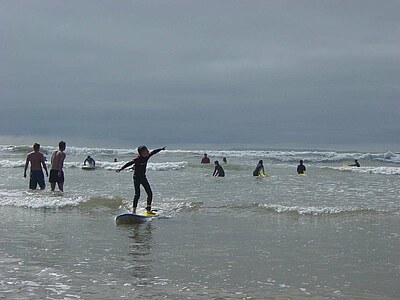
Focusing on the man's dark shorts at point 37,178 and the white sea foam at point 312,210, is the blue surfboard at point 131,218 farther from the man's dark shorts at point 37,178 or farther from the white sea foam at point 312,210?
the man's dark shorts at point 37,178

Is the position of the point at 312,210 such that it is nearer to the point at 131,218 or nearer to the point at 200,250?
the point at 131,218

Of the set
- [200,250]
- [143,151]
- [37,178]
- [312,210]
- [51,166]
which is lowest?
[200,250]

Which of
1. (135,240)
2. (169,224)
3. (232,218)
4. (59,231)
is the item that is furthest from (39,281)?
(232,218)

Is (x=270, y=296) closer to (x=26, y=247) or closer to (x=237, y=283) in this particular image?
(x=237, y=283)

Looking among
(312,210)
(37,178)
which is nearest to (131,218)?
(312,210)

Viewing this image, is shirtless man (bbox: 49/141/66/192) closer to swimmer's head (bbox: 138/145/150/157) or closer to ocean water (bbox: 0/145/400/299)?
ocean water (bbox: 0/145/400/299)

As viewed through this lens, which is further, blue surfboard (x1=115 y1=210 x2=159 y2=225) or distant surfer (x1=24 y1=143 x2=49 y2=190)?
distant surfer (x1=24 y1=143 x2=49 y2=190)

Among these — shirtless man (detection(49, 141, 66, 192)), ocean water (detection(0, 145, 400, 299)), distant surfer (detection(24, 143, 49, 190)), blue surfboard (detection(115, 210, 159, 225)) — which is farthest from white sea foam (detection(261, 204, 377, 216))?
distant surfer (detection(24, 143, 49, 190))

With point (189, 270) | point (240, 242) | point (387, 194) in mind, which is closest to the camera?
point (189, 270)

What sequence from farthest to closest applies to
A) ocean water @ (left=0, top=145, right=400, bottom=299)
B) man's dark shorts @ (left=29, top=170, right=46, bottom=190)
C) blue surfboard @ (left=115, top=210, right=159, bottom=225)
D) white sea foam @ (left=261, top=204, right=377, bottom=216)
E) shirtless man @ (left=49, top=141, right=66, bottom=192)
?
1. man's dark shorts @ (left=29, top=170, right=46, bottom=190)
2. shirtless man @ (left=49, top=141, right=66, bottom=192)
3. white sea foam @ (left=261, top=204, right=377, bottom=216)
4. blue surfboard @ (left=115, top=210, right=159, bottom=225)
5. ocean water @ (left=0, top=145, right=400, bottom=299)

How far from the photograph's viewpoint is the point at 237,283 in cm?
567

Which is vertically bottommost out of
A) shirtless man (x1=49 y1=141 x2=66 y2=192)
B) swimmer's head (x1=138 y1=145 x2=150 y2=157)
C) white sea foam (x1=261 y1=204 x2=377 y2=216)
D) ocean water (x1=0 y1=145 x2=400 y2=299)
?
ocean water (x1=0 y1=145 x2=400 y2=299)

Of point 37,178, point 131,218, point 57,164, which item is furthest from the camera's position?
point 37,178

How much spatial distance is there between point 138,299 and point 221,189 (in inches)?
497
